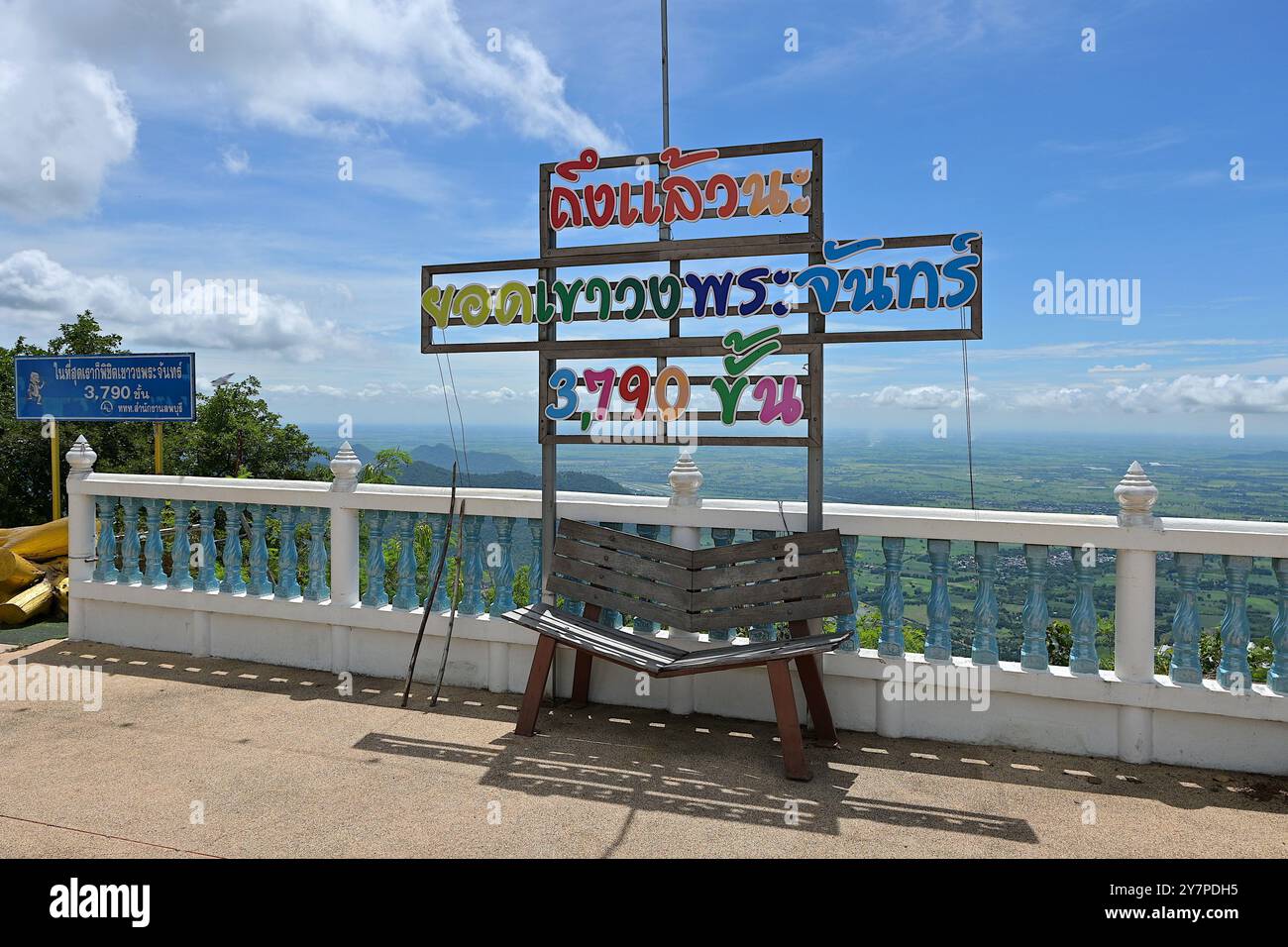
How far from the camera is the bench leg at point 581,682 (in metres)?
5.21

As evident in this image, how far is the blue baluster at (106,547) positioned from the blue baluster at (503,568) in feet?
10.5

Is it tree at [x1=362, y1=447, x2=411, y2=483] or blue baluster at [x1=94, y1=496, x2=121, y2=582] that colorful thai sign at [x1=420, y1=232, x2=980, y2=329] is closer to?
blue baluster at [x1=94, y1=496, x2=121, y2=582]

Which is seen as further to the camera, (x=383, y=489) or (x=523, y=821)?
(x=383, y=489)

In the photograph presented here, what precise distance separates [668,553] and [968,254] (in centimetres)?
221

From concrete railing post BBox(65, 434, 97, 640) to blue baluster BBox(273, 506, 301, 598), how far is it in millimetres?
1663

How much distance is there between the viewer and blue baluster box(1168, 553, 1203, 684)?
14.1 ft

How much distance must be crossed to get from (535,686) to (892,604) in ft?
6.50

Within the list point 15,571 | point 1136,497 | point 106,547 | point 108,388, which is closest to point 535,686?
point 1136,497

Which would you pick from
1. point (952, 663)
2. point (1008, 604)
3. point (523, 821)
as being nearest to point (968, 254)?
point (1008, 604)

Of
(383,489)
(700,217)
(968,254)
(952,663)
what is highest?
(700,217)

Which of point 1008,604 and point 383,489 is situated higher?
point 383,489

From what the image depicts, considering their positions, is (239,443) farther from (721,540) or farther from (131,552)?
(721,540)
